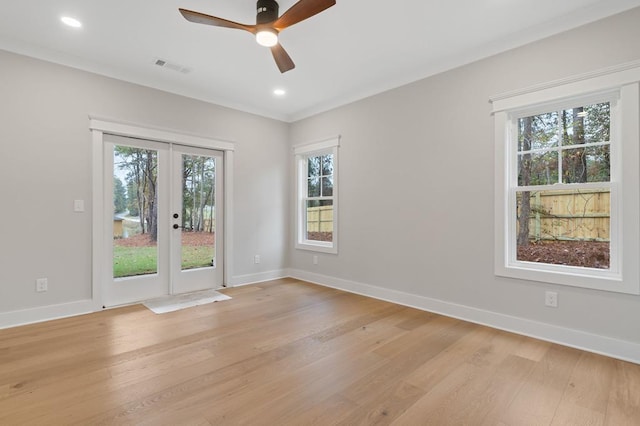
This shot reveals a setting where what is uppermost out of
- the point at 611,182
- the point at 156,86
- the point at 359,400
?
the point at 156,86

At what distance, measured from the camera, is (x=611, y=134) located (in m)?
2.52

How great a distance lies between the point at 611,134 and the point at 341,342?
2850 millimetres

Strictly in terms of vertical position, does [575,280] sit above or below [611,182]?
below

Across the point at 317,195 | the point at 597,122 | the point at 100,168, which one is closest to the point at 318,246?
the point at 317,195

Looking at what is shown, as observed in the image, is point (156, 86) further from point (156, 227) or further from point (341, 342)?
point (341, 342)

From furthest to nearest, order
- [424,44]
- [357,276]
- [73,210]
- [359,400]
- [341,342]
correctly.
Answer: [357,276] < [73,210] < [424,44] < [341,342] < [359,400]

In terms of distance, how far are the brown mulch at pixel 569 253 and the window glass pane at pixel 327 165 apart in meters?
2.80

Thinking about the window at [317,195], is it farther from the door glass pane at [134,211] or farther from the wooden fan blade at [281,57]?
the door glass pane at [134,211]

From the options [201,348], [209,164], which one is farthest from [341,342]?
[209,164]

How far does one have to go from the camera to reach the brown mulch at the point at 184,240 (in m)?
3.72

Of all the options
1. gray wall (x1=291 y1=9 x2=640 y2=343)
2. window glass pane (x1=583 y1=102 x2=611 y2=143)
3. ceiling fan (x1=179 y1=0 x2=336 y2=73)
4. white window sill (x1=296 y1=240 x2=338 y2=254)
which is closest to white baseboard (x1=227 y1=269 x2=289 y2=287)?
white window sill (x1=296 y1=240 x2=338 y2=254)

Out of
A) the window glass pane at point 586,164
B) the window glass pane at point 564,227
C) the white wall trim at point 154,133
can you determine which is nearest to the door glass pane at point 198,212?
the white wall trim at point 154,133

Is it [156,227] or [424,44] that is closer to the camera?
[424,44]

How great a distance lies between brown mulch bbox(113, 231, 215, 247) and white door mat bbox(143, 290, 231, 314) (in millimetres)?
697
